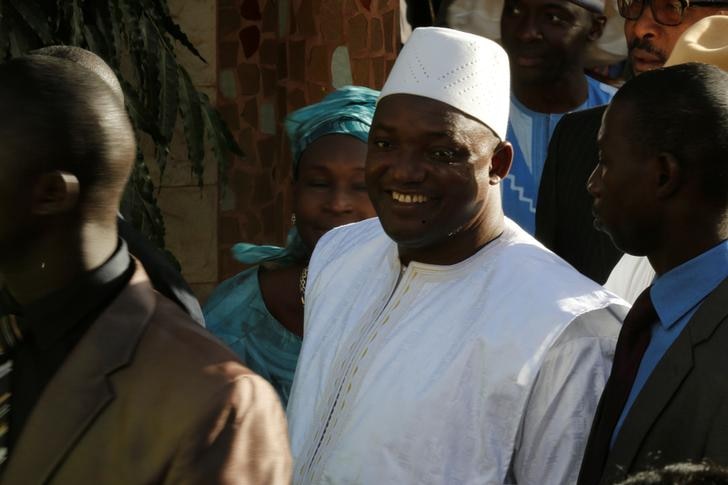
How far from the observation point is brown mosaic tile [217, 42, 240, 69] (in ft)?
22.9

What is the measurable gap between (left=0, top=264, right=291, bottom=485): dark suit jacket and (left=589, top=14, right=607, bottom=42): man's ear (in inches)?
123

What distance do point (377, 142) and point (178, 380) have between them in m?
1.51

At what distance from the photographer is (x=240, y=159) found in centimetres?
700

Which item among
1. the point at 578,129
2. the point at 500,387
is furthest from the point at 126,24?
the point at 500,387

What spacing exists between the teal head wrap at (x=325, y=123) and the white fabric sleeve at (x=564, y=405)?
1852 millimetres

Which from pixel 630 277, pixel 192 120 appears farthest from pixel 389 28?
pixel 630 277

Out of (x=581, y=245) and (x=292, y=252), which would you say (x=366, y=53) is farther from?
(x=581, y=245)

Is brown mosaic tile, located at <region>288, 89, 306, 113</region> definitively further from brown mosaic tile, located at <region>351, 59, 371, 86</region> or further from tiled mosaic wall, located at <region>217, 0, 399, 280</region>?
brown mosaic tile, located at <region>351, 59, 371, 86</region>

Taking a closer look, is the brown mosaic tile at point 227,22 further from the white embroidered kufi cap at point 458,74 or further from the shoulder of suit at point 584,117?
the white embroidered kufi cap at point 458,74

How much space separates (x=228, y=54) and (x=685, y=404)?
Result: 4.42m

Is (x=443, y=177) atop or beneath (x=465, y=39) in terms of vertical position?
beneath

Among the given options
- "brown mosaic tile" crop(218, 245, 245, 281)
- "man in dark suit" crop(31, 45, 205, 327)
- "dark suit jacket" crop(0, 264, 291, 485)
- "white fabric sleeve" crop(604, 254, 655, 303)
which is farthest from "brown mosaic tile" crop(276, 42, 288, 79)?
"dark suit jacket" crop(0, 264, 291, 485)

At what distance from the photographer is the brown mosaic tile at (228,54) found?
696cm

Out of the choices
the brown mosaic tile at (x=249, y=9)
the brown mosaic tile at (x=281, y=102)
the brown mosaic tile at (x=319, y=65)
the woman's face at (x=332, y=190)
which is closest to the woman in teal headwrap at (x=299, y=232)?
the woman's face at (x=332, y=190)
